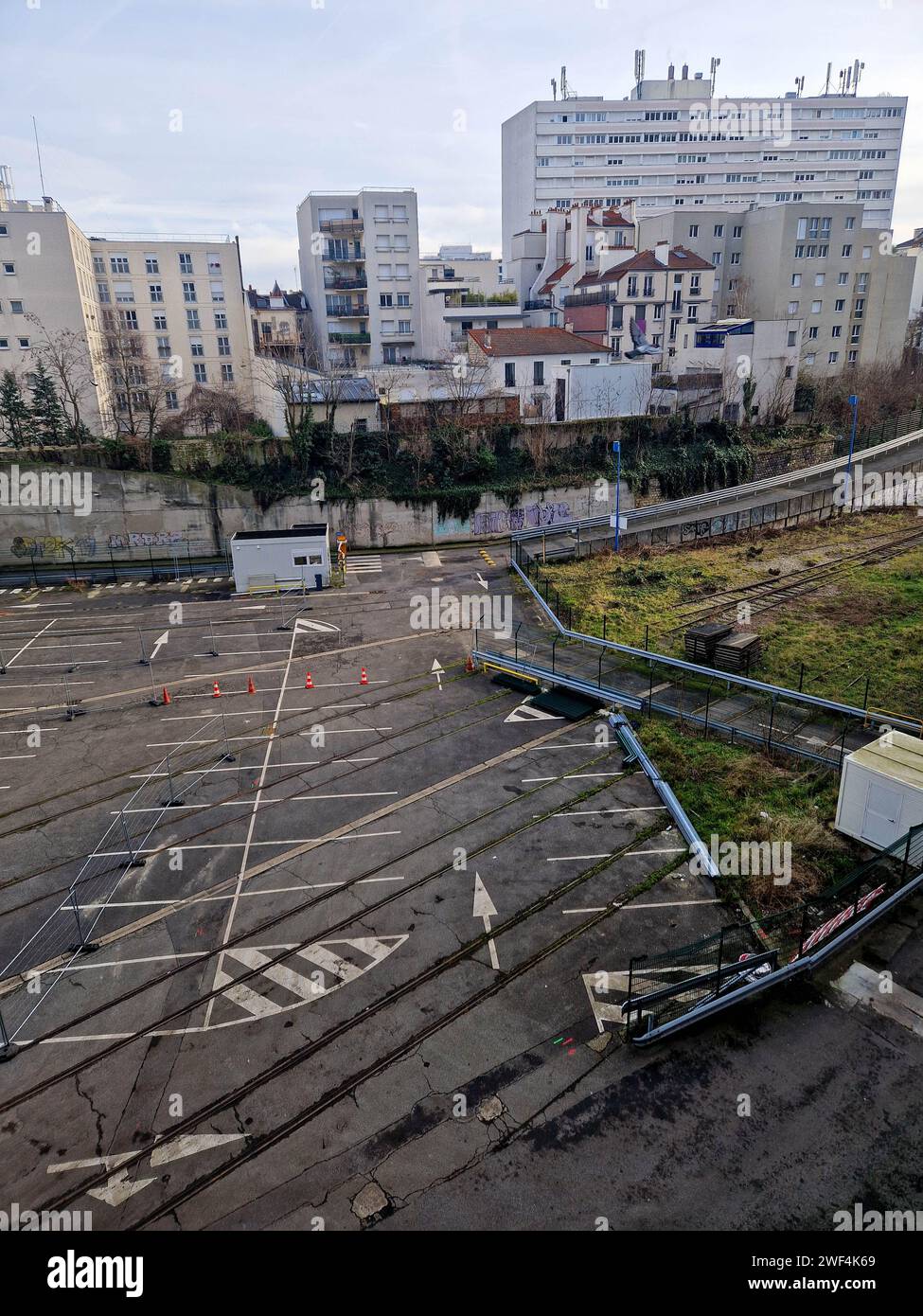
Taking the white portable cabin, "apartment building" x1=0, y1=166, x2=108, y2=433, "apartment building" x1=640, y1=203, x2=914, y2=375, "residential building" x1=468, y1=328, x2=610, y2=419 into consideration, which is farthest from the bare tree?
the white portable cabin

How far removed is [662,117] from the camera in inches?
3497

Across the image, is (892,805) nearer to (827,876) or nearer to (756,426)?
(827,876)

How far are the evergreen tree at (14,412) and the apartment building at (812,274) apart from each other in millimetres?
49543

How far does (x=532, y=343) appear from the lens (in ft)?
157

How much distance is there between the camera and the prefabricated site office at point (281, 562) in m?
34.2

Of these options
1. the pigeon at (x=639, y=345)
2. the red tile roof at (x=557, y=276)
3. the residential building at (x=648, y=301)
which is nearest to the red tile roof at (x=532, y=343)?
the residential building at (x=648, y=301)

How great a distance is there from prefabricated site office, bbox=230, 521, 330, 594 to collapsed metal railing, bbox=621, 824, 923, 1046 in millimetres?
25536

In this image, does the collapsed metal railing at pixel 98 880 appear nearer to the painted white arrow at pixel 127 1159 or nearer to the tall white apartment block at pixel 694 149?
the painted white arrow at pixel 127 1159

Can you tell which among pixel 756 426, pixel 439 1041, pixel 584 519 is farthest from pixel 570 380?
pixel 439 1041

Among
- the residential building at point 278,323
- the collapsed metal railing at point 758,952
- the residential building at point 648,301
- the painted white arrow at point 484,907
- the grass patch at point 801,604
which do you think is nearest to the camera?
the collapsed metal railing at point 758,952

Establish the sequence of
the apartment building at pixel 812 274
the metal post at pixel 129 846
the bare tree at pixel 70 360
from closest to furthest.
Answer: the metal post at pixel 129 846 → the bare tree at pixel 70 360 → the apartment building at pixel 812 274

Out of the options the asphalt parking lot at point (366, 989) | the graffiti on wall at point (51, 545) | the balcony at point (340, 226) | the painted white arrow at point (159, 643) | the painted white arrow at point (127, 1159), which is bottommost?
the painted white arrow at point (127, 1159)

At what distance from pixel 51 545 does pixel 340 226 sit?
3759cm
